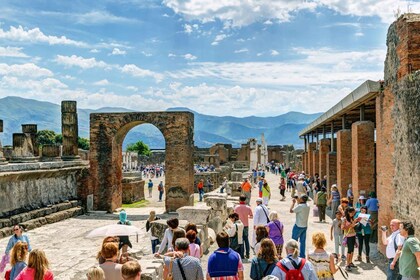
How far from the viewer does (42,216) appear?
1736 cm

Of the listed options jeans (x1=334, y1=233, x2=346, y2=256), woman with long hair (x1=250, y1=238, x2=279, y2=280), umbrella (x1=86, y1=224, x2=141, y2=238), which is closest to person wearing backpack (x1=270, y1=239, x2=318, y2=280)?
woman with long hair (x1=250, y1=238, x2=279, y2=280)

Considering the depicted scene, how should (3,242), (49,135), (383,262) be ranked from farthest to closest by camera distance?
(49,135)
(3,242)
(383,262)

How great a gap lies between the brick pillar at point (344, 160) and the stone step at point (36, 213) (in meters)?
10.9

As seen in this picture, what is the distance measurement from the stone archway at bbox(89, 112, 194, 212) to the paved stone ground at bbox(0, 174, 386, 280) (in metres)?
1.21

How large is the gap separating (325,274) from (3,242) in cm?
1070

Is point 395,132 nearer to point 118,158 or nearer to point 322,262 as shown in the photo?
point 322,262

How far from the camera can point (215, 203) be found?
14180mm

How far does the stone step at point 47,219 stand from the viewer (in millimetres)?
14844

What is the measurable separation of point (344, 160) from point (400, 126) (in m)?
6.47

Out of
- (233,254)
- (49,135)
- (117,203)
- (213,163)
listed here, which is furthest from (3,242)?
(49,135)

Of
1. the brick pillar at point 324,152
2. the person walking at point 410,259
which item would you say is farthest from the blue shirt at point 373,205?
the brick pillar at point 324,152

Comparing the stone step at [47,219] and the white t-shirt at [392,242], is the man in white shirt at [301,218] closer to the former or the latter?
the white t-shirt at [392,242]

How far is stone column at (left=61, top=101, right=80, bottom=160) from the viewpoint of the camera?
23.1m

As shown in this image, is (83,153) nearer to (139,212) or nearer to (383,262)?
(139,212)
